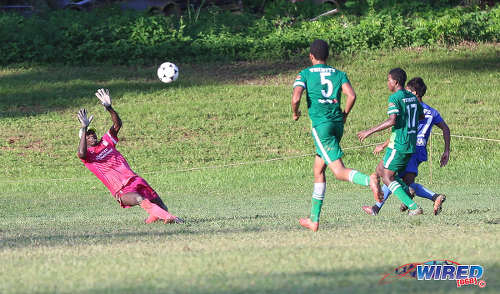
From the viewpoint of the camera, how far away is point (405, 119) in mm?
10164

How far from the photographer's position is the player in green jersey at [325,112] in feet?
28.2

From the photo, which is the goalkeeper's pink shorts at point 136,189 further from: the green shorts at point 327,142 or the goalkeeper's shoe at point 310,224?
the green shorts at point 327,142

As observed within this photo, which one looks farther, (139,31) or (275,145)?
(139,31)

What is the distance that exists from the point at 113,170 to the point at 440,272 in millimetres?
6240

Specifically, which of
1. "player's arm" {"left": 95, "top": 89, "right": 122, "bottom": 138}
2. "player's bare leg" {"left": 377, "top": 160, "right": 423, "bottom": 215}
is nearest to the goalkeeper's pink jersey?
"player's arm" {"left": 95, "top": 89, "right": 122, "bottom": 138}

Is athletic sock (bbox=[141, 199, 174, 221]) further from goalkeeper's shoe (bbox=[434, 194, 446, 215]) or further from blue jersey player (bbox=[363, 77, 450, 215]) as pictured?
goalkeeper's shoe (bbox=[434, 194, 446, 215])

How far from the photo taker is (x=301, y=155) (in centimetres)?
2281

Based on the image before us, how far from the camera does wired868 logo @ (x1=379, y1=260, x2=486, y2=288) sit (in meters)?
5.59

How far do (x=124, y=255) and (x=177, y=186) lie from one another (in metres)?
12.6

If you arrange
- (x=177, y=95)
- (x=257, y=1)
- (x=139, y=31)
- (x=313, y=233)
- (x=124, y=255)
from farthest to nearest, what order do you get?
(x=257, y=1), (x=139, y=31), (x=177, y=95), (x=313, y=233), (x=124, y=255)

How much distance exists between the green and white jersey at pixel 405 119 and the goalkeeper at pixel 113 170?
3.04 metres

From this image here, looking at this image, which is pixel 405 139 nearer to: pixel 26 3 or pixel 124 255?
→ pixel 124 255

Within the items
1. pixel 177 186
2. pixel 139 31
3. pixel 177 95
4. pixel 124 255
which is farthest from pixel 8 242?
pixel 139 31

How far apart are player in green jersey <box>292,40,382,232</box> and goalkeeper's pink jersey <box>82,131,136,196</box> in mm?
3200
